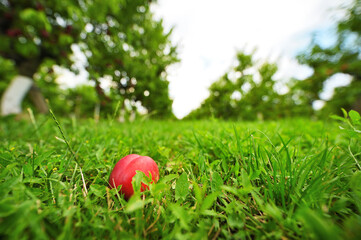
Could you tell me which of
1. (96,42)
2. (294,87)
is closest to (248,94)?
(294,87)

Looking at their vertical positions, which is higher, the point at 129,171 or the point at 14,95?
the point at 14,95

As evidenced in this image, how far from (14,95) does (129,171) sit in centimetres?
794

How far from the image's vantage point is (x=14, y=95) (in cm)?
546

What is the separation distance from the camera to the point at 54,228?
0.41 metres

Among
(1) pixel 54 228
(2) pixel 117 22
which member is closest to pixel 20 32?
(2) pixel 117 22

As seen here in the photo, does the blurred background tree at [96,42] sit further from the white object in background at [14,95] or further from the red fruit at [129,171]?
the red fruit at [129,171]

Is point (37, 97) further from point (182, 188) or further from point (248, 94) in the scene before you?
point (248, 94)

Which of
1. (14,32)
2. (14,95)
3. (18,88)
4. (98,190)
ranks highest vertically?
(14,32)

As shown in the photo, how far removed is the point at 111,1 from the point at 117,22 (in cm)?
179

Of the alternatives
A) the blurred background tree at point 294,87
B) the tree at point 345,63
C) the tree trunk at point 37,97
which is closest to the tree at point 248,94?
the blurred background tree at point 294,87

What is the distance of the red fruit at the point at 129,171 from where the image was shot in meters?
0.65

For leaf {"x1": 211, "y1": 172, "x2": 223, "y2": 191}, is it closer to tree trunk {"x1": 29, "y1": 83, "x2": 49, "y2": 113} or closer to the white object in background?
the white object in background

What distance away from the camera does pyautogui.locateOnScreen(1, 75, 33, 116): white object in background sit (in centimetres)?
523

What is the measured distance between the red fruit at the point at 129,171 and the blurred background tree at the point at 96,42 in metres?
2.53
